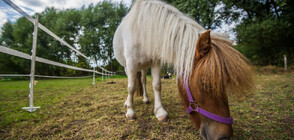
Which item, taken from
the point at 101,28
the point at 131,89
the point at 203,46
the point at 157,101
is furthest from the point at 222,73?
the point at 101,28

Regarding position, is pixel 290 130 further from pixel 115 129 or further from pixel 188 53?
pixel 115 129

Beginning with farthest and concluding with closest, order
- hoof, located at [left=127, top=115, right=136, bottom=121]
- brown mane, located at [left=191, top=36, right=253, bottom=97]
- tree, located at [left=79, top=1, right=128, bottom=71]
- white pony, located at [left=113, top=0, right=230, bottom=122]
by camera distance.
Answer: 1. tree, located at [left=79, top=1, right=128, bottom=71]
2. hoof, located at [left=127, top=115, right=136, bottom=121]
3. white pony, located at [left=113, top=0, right=230, bottom=122]
4. brown mane, located at [left=191, top=36, right=253, bottom=97]

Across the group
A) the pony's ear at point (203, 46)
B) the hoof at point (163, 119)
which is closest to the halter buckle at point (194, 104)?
the pony's ear at point (203, 46)

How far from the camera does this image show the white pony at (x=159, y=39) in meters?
1.14

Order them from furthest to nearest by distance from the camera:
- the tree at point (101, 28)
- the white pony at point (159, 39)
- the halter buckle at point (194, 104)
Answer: the tree at point (101, 28) < the white pony at point (159, 39) < the halter buckle at point (194, 104)

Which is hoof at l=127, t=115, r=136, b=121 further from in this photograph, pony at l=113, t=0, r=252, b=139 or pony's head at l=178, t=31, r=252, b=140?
pony's head at l=178, t=31, r=252, b=140

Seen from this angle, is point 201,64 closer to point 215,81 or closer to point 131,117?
point 215,81

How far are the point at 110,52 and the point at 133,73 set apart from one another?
1659cm

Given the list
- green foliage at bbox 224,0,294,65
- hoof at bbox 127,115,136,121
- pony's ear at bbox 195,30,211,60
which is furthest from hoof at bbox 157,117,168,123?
green foliage at bbox 224,0,294,65

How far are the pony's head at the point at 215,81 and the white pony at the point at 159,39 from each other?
97 millimetres

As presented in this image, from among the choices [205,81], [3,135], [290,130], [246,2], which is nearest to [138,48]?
[205,81]

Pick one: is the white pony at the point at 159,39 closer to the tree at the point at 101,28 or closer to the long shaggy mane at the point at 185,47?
the long shaggy mane at the point at 185,47

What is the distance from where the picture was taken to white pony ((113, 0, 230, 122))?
114cm

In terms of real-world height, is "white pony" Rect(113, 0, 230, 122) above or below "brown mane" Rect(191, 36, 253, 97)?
above
